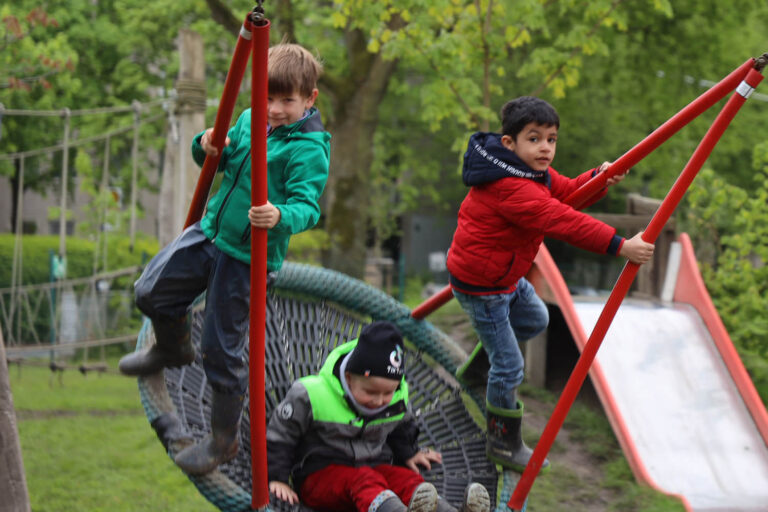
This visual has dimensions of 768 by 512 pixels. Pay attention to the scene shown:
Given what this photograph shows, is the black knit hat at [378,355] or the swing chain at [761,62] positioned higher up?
the swing chain at [761,62]

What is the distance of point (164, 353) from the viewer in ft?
8.84

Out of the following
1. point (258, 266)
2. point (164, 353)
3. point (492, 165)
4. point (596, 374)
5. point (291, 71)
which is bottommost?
point (596, 374)

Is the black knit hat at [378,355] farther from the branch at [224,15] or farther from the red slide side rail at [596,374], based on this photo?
the branch at [224,15]

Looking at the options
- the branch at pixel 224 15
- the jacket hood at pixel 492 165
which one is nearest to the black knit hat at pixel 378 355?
the jacket hood at pixel 492 165

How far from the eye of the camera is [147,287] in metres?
2.45

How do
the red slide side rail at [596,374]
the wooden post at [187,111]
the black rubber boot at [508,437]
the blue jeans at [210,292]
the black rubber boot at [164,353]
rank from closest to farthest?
the blue jeans at [210,292] → the black rubber boot at [164,353] → the black rubber boot at [508,437] → the red slide side rail at [596,374] → the wooden post at [187,111]

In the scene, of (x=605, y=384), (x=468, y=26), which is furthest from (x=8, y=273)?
(x=605, y=384)

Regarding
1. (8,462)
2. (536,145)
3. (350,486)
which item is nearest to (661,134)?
(536,145)

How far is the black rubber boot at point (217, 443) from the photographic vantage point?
246 centimetres

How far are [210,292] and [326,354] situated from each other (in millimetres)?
1214

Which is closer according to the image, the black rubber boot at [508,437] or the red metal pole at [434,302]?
the black rubber boot at [508,437]

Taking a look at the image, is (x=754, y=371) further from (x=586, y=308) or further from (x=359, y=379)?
(x=359, y=379)

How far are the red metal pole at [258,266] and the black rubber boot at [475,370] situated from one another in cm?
120

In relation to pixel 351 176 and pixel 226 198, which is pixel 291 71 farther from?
pixel 351 176
